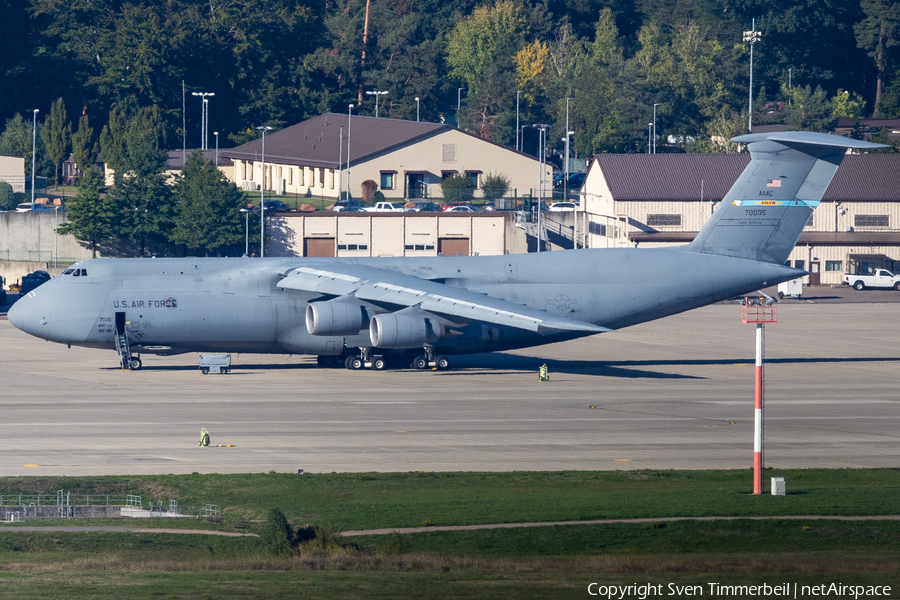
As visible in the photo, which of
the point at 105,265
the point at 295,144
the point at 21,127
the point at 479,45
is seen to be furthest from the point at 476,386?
the point at 479,45

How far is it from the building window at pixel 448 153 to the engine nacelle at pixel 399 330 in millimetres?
70849

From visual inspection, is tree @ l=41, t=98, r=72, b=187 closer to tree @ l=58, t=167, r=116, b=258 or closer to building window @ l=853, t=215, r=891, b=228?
tree @ l=58, t=167, r=116, b=258

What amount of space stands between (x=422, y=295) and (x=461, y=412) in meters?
6.15

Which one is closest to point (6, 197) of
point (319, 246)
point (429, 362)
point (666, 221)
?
point (319, 246)

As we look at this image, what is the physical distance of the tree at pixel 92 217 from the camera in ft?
276

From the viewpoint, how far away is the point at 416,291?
40.5m

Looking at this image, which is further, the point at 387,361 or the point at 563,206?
the point at 563,206

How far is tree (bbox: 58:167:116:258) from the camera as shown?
84.1 metres

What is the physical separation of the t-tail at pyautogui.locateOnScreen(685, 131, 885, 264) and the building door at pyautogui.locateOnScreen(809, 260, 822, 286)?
4148cm

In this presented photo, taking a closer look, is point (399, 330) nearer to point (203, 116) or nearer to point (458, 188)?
point (458, 188)

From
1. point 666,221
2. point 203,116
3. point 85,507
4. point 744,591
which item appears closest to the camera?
point 744,591

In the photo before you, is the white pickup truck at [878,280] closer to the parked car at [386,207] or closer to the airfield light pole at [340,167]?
the parked car at [386,207]

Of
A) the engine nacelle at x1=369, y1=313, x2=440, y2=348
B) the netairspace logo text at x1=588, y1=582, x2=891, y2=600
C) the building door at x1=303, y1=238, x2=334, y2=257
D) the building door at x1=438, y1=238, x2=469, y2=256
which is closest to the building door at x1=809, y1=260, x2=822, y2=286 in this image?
the building door at x1=438, y1=238, x2=469, y2=256

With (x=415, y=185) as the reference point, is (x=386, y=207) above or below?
below
